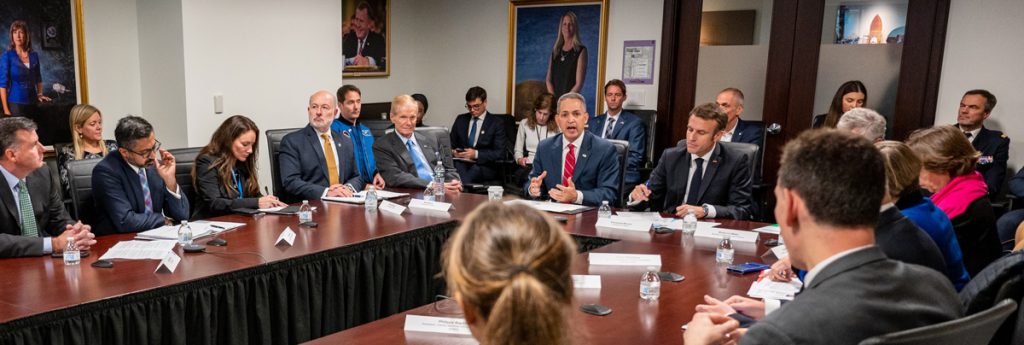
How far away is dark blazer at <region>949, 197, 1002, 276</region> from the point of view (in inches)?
116

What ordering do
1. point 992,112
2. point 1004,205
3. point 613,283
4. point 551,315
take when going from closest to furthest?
point 551,315 → point 613,283 → point 1004,205 → point 992,112

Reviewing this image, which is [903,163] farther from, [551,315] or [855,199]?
[551,315]

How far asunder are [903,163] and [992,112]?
409 cm

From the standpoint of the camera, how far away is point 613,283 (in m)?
2.72

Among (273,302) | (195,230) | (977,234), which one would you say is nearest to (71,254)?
(195,230)

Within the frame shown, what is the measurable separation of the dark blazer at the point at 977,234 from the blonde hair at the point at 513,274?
2347mm

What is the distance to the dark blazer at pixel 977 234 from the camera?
294cm

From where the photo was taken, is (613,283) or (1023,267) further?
(613,283)

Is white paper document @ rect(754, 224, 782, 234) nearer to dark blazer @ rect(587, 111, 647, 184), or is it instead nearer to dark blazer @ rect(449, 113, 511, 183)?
dark blazer @ rect(587, 111, 647, 184)

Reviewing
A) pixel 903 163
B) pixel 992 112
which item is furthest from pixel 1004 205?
pixel 903 163

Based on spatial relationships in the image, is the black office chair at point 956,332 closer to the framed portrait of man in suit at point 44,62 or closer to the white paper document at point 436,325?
the white paper document at point 436,325

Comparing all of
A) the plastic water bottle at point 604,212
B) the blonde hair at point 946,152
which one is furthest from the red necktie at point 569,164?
the blonde hair at point 946,152

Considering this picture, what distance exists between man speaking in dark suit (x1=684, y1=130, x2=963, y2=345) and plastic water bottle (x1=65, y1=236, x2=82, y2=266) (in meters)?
2.32

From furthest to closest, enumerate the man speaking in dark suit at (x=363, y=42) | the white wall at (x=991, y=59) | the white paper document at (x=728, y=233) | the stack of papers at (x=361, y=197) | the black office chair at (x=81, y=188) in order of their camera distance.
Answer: the man speaking in dark suit at (x=363, y=42) → the white wall at (x=991, y=59) → the stack of papers at (x=361, y=197) → the black office chair at (x=81, y=188) → the white paper document at (x=728, y=233)
